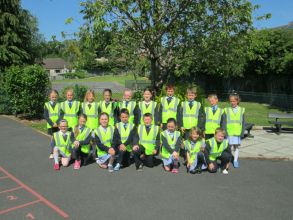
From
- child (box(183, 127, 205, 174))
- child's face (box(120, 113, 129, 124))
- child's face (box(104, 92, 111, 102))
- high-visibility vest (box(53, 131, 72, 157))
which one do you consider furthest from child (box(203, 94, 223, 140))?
high-visibility vest (box(53, 131, 72, 157))

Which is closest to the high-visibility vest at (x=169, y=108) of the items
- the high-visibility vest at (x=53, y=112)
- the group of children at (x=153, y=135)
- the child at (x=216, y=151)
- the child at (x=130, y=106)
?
the group of children at (x=153, y=135)

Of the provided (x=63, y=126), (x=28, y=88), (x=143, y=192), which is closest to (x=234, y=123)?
(x=143, y=192)

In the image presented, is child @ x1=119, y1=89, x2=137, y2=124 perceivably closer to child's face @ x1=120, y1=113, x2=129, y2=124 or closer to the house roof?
child's face @ x1=120, y1=113, x2=129, y2=124

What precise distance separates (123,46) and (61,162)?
442 cm

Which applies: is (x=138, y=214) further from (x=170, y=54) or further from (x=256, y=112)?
(x=256, y=112)

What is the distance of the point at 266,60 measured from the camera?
21.3 metres

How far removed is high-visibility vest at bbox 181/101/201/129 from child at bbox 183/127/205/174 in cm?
57

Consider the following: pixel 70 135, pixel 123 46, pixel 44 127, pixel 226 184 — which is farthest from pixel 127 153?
pixel 44 127

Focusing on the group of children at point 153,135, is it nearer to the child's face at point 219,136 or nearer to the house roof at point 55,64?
the child's face at point 219,136

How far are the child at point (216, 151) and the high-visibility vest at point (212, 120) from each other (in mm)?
623

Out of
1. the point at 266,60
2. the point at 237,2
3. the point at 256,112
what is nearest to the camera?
the point at 237,2

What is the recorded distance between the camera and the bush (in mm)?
13969

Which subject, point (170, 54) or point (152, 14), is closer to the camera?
point (152, 14)

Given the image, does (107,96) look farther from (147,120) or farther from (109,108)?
(147,120)
